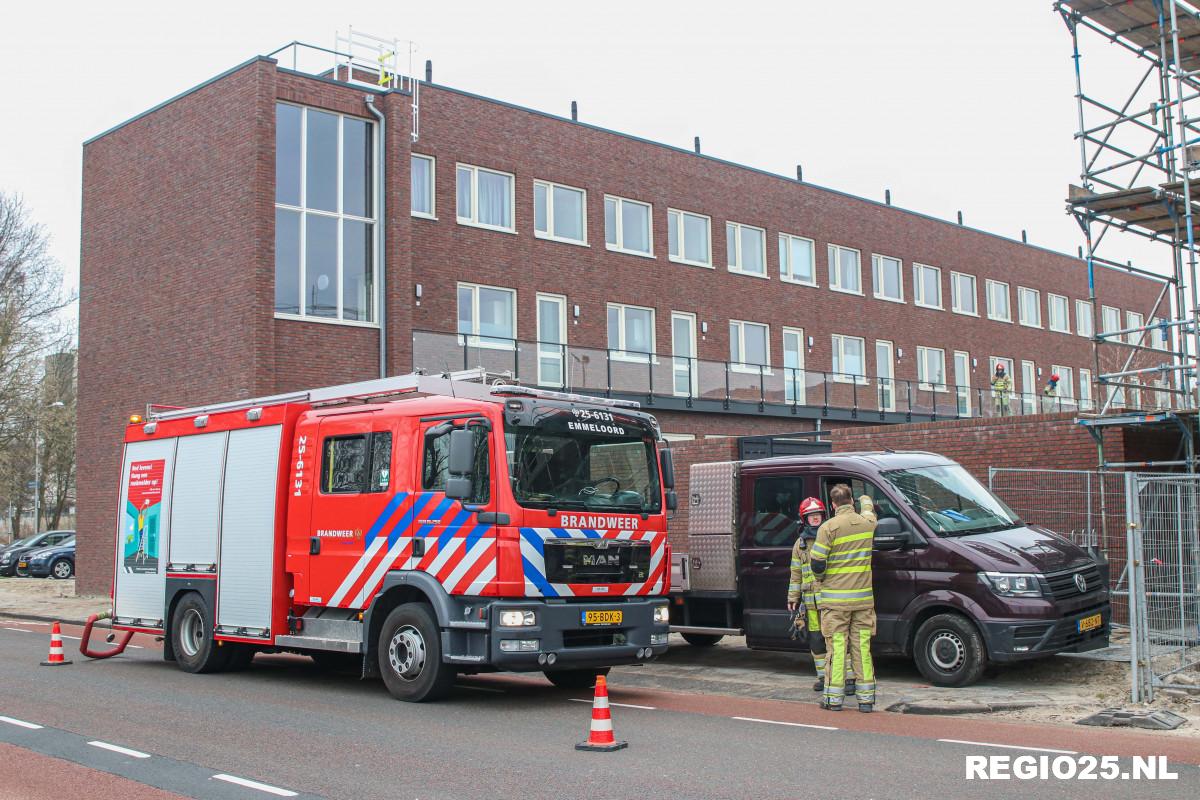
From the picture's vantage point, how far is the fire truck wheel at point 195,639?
42.8ft

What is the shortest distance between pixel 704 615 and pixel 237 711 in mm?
5290

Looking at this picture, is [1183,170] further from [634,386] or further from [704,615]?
[634,386]

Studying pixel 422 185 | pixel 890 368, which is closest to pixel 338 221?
pixel 422 185

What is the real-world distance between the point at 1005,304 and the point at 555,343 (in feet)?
71.1

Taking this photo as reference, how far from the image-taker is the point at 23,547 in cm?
3788

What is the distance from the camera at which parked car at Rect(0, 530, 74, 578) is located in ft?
121

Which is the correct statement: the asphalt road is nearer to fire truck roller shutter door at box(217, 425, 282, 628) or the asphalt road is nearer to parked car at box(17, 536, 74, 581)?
fire truck roller shutter door at box(217, 425, 282, 628)

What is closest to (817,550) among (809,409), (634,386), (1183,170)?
(1183,170)

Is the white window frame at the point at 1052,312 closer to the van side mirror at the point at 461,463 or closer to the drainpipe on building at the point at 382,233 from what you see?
the drainpipe on building at the point at 382,233

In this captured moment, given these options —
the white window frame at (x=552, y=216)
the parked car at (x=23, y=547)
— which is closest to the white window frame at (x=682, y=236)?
the white window frame at (x=552, y=216)

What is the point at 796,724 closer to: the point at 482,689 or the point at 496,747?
the point at 496,747

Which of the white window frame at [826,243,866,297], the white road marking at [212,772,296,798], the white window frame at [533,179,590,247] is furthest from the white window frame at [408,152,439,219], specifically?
the white road marking at [212,772,296,798]

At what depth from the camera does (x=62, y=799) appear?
7.00 meters

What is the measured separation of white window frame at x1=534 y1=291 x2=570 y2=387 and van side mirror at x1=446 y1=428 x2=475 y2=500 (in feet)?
49.7
